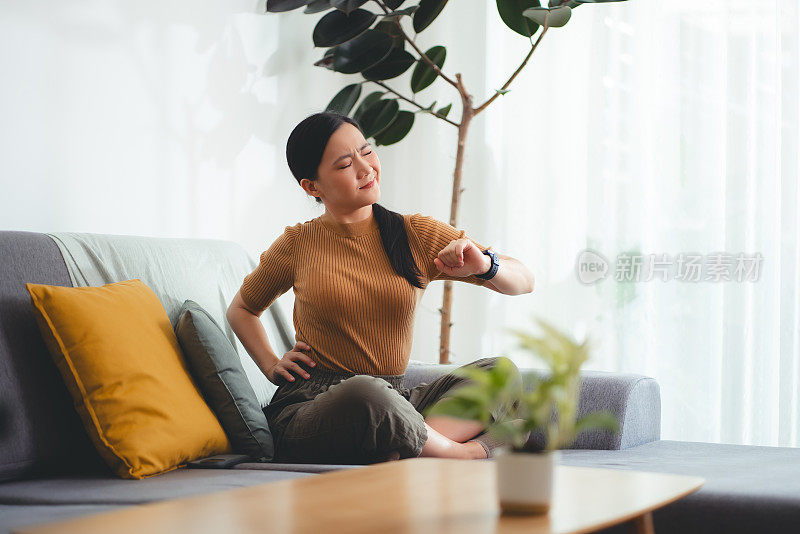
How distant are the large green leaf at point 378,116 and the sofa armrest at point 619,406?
1103mm

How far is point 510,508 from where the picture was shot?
3.21ft

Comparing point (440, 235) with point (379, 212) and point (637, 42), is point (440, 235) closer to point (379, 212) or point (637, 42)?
point (379, 212)

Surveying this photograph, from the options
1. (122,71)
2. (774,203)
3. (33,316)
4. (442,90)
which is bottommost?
(33,316)

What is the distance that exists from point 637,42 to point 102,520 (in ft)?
8.51

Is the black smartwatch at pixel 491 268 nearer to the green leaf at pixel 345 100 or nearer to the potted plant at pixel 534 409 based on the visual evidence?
the potted plant at pixel 534 409

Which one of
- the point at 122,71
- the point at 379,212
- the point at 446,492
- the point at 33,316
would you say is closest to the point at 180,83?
the point at 122,71

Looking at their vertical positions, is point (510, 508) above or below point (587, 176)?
below

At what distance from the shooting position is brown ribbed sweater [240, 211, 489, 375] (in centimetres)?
194

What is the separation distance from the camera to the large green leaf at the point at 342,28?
274cm

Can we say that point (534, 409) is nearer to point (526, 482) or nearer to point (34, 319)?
point (526, 482)

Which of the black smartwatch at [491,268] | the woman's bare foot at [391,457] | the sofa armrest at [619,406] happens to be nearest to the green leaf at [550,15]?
the black smartwatch at [491,268]

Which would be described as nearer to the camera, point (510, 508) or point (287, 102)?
point (510, 508)

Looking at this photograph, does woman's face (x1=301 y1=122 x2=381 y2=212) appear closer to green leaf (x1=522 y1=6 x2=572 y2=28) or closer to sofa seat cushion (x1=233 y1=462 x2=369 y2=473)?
sofa seat cushion (x1=233 y1=462 x2=369 y2=473)

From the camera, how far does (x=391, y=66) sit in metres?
2.91
